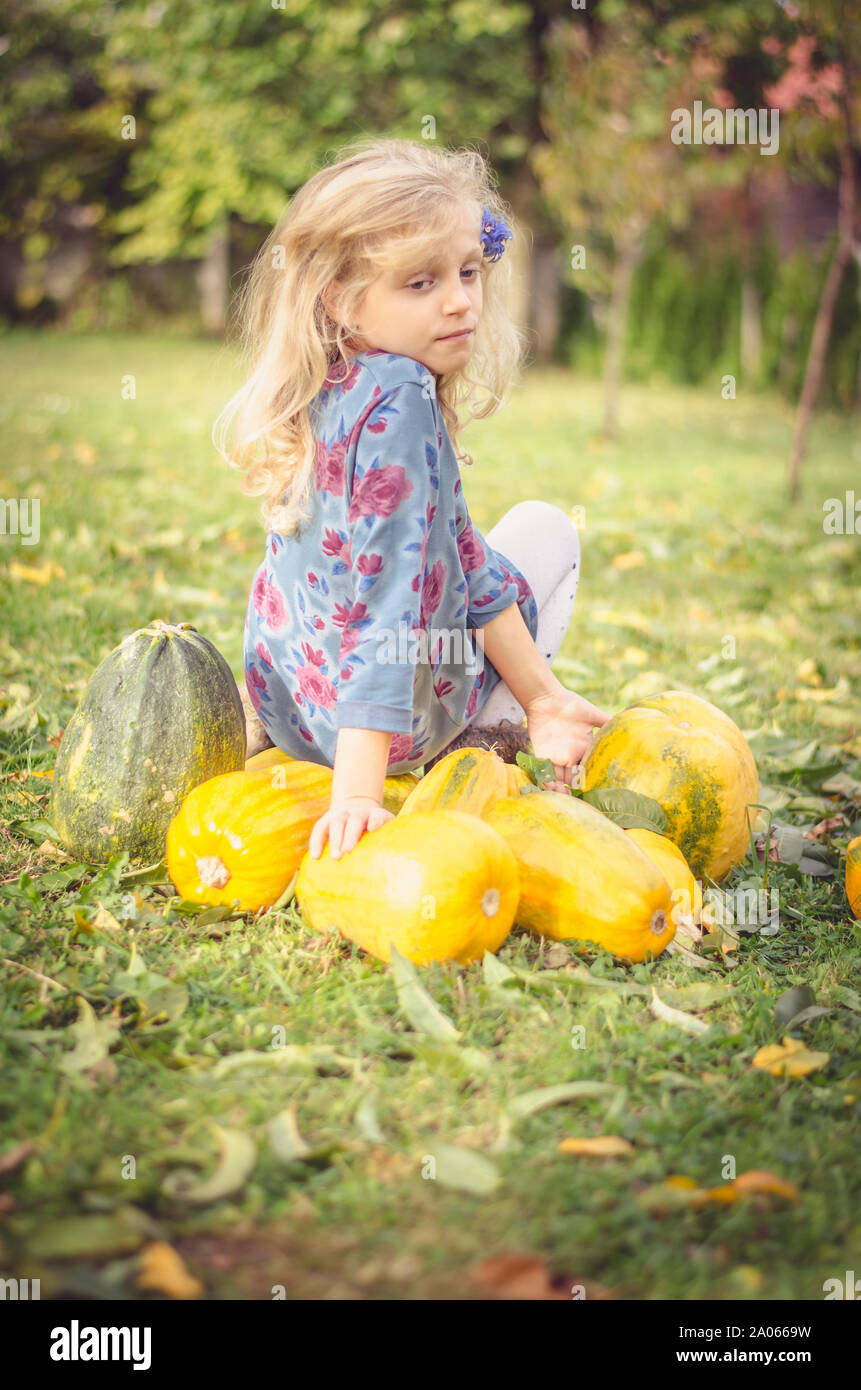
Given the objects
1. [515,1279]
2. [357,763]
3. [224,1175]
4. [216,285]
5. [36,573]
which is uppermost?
[216,285]

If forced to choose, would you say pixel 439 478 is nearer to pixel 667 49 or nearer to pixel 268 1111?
pixel 268 1111

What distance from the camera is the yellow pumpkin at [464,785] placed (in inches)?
94.0

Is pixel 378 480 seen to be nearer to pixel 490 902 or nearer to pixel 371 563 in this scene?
pixel 371 563

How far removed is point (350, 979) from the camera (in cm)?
220

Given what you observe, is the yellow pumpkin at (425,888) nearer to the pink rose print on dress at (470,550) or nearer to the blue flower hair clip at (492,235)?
the pink rose print on dress at (470,550)

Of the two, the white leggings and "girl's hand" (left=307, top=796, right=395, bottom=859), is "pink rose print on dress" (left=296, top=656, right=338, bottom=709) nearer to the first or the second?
"girl's hand" (left=307, top=796, right=395, bottom=859)

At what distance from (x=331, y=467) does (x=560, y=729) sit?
0.91m

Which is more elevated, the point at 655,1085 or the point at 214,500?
the point at 214,500

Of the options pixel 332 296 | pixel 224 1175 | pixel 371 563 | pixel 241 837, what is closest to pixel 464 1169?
pixel 224 1175

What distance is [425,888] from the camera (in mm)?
2062

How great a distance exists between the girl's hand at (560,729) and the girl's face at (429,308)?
3.00 feet

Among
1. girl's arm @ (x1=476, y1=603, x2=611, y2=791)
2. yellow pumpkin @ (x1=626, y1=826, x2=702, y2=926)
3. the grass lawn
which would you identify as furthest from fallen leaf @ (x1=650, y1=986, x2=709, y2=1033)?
girl's arm @ (x1=476, y1=603, x2=611, y2=791)
